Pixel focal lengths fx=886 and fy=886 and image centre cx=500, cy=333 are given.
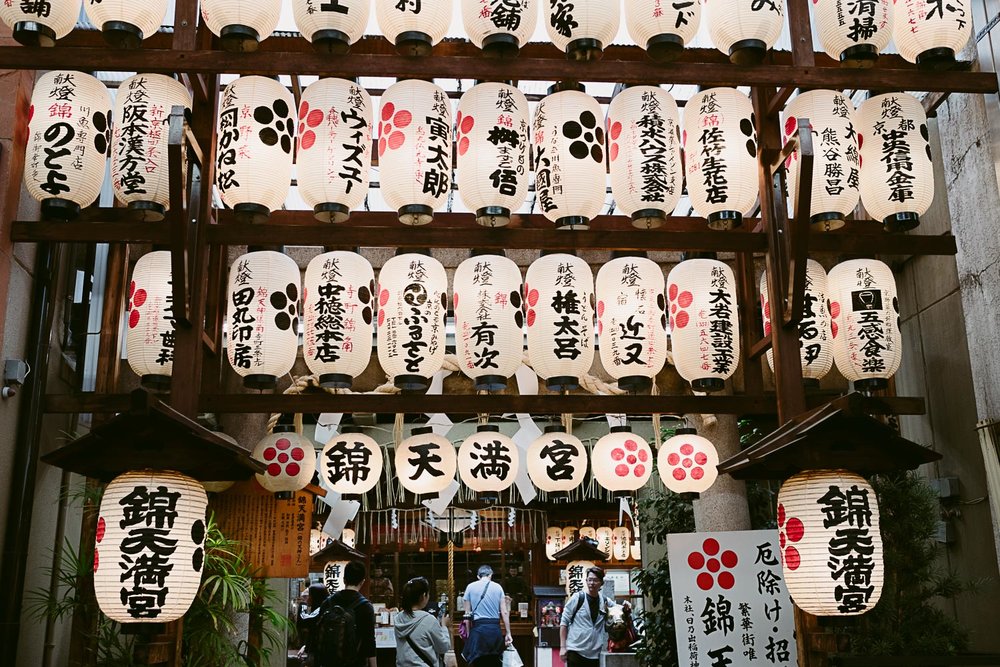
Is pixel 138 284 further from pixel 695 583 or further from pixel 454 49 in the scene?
pixel 695 583

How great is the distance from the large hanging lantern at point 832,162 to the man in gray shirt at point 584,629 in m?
6.22

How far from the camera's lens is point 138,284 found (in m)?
7.00

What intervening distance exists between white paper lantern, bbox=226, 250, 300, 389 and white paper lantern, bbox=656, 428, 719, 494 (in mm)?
4034

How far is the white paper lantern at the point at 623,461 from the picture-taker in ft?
29.4

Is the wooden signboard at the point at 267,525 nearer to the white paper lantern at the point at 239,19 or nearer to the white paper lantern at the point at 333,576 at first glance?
the white paper lantern at the point at 239,19

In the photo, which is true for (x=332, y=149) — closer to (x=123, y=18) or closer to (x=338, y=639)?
(x=123, y=18)

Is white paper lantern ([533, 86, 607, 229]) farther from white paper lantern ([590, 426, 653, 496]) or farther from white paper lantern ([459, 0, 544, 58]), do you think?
white paper lantern ([590, 426, 653, 496])

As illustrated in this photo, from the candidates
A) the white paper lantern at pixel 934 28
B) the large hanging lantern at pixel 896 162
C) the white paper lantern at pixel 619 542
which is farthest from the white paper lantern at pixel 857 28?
the white paper lantern at pixel 619 542

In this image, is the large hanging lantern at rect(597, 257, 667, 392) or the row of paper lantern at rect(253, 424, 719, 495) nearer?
the large hanging lantern at rect(597, 257, 667, 392)

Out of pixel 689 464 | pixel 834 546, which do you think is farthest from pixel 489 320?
pixel 689 464

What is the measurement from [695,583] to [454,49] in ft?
17.7

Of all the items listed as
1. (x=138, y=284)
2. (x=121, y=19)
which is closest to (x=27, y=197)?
(x=138, y=284)

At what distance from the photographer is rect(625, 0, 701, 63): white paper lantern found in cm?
627

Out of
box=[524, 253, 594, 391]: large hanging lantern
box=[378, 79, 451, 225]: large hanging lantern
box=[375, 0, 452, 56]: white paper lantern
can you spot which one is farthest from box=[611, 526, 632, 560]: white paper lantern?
box=[375, 0, 452, 56]: white paper lantern
